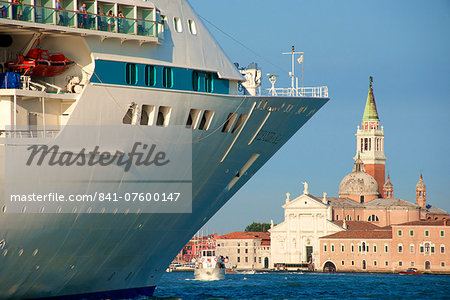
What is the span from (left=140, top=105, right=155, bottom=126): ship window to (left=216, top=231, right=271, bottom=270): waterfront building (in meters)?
144

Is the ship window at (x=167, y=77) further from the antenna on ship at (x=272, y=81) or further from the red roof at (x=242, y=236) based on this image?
the red roof at (x=242, y=236)

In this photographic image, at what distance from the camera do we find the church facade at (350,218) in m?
146

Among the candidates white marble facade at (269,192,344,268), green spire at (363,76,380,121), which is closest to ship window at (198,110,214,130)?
white marble facade at (269,192,344,268)

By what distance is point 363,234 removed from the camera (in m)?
146

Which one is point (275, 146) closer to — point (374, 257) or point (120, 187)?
point (120, 187)

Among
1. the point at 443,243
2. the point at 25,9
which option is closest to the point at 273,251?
the point at 443,243

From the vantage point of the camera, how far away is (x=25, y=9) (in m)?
24.5

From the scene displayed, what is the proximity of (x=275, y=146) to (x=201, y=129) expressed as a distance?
556cm

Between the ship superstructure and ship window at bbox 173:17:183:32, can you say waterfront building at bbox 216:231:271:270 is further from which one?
ship window at bbox 173:17:183:32

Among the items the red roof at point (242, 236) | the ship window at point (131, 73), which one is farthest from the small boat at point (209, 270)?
the ship window at point (131, 73)

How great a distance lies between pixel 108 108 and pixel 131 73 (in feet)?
4.60

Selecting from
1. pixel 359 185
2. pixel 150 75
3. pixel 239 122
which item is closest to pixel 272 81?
pixel 239 122

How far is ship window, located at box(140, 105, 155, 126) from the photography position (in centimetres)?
2708

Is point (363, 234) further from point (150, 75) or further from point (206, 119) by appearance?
point (150, 75)
